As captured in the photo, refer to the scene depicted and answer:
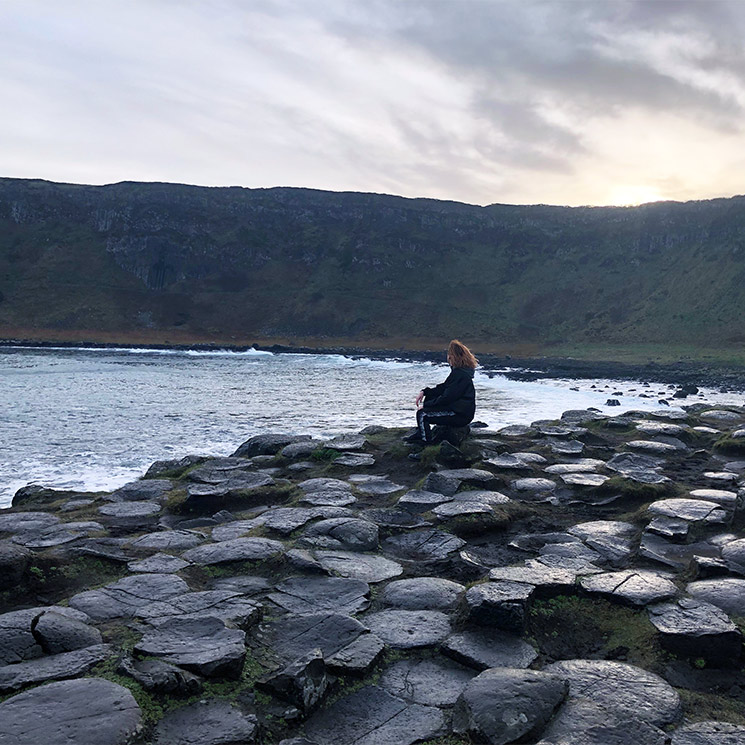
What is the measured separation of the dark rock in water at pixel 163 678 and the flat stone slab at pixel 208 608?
0.59 metres

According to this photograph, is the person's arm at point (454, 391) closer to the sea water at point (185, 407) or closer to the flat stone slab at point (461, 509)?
the flat stone slab at point (461, 509)

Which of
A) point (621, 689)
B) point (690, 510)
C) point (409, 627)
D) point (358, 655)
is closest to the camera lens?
point (621, 689)

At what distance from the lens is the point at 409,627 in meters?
4.00

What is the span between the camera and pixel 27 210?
101125 mm

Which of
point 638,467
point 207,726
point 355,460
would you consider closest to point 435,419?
point 355,460

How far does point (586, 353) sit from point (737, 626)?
58301 millimetres

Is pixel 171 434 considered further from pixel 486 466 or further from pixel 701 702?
pixel 701 702

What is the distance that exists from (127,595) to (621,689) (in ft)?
10.2

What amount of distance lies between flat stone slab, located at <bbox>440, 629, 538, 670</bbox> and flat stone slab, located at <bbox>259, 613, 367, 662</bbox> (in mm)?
551

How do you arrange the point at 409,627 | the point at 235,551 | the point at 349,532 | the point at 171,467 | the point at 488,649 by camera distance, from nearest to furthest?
the point at 488,649 → the point at 409,627 → the point at 235,551 → the point at 349,532 → the point at 171,467

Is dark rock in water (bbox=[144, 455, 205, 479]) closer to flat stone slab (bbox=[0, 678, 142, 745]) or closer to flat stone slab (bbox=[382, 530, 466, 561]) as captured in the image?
flat stone slab (bbox=[382, 530, 466, 561])

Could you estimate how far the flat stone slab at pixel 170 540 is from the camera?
560cm

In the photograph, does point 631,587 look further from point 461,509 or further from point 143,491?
point 143,491

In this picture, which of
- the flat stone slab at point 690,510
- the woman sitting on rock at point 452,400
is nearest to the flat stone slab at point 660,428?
the woman sitting on rock at point 452,400
